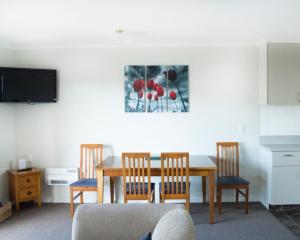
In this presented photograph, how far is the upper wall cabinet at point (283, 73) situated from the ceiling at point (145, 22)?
15 cm

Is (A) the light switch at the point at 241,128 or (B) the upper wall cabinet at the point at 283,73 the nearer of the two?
(B) the upper wall cabinet at the point at 283,73

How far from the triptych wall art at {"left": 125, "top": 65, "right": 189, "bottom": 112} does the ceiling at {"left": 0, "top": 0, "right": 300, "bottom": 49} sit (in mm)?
393

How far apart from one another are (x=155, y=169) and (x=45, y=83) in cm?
212

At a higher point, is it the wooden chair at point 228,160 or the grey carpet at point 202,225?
the wooden chair at point 228,160

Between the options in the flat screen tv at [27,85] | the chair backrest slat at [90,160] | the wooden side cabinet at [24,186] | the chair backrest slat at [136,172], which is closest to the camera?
the chair backrest slat at [136,172]

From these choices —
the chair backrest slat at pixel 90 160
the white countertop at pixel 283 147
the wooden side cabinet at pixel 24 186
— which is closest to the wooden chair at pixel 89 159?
the chair backrest slat at pixel 90 160

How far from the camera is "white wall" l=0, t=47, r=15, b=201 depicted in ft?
12.1

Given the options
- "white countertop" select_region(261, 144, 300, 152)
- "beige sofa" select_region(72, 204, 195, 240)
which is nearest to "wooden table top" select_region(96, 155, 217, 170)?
"white countertop" select_region(261, 144, 300, 152)

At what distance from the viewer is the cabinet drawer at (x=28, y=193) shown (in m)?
3.61

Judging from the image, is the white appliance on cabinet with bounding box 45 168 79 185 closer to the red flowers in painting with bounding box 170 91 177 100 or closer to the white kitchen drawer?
the red flowers in painting with bounding box 170 91 177 100

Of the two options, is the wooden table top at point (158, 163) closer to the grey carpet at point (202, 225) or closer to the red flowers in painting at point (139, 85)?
the grey carpet at point (202, 225)

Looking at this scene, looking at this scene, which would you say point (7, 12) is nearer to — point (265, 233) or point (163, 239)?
point (163, 239)

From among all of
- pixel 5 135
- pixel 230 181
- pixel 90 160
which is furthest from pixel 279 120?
pixel 5 135

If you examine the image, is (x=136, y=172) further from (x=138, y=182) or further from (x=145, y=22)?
(x=145, y=22)
